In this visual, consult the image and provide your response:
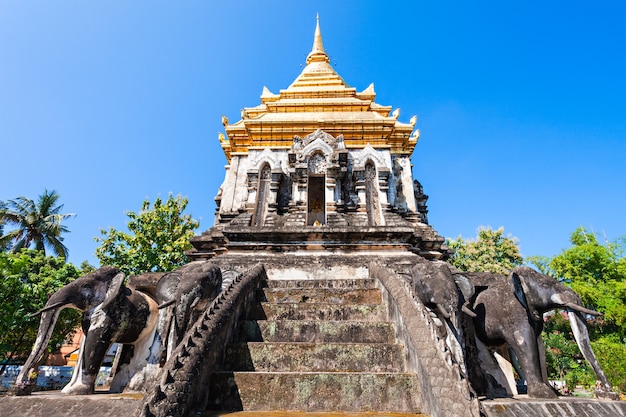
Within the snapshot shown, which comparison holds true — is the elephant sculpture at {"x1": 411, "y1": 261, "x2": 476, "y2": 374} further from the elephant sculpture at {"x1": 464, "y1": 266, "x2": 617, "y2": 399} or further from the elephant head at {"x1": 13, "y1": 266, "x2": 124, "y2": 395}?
the elephant head at {"x1": 13, "y1": 266, "x2": 124, "y2": 395}

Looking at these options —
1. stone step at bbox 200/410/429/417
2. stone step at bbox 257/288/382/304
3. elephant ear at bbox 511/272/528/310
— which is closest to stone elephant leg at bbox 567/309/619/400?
elephant ear at bbox 511/272/528/310

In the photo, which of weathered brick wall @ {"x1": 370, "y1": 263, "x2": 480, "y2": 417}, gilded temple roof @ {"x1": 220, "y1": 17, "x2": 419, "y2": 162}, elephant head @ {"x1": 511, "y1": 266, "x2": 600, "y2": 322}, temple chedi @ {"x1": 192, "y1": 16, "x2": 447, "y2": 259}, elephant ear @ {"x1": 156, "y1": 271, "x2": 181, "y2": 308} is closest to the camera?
weathered brick wall @ {"x1": 370, "y1": 263, "x2": 480, "y2": 417}

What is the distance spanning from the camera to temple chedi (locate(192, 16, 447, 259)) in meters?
11.1

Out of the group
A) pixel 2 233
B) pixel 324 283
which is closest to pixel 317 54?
pixel 324 283

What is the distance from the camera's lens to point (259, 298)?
6.24 m

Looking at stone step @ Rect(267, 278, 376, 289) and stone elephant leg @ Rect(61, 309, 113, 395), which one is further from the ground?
stone step @ Rect(267, 278, 376, 289)

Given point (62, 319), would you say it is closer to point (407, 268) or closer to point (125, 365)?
point (125, 365)

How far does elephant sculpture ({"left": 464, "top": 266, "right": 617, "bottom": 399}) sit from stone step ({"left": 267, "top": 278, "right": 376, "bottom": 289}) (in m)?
1.96

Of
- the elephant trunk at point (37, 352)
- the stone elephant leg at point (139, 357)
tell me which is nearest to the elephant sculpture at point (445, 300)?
the stone elephant leg at point (139, 357)

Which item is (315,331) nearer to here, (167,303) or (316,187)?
(167,303)

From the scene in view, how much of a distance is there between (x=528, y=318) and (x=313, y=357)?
286 cm

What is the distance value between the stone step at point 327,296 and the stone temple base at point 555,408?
7.75 ft

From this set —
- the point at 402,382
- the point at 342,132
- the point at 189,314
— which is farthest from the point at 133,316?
the point at 342,132

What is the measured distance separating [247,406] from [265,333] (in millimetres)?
1247
